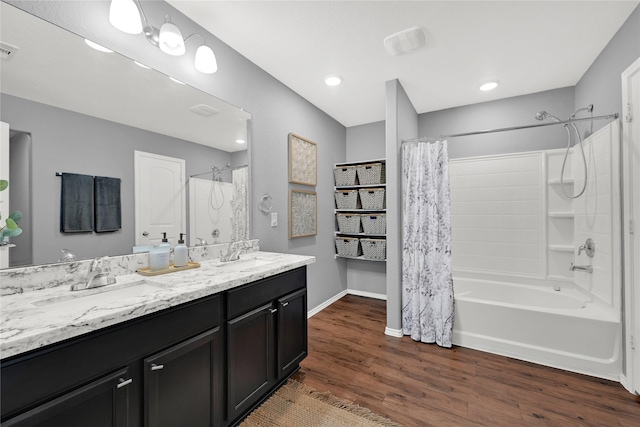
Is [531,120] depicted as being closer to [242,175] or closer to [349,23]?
[349,23]

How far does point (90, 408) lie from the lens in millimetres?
896

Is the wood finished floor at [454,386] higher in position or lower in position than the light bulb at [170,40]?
lower

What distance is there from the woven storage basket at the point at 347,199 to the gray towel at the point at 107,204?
2.68 metres

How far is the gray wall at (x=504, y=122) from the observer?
287cm

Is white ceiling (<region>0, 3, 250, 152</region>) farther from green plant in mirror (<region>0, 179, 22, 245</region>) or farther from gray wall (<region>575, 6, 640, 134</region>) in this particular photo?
gray wall (<region>575, 6, 640, 134</region>)

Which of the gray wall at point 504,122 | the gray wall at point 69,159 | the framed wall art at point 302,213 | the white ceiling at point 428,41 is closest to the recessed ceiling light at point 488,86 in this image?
the white ceiling at point 428,41

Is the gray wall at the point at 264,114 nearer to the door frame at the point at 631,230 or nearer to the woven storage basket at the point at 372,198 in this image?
the woven storage basket at the point at 372,198

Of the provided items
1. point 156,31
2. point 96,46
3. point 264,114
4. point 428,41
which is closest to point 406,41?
point 428,41

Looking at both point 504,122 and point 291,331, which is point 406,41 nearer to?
point 504,122

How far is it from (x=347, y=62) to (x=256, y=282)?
205cm

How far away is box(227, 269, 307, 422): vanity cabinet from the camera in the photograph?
1440mm

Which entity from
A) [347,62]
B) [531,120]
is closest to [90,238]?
[347,62]

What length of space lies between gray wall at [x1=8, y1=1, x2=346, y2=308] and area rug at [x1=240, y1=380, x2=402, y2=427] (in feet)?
3.94

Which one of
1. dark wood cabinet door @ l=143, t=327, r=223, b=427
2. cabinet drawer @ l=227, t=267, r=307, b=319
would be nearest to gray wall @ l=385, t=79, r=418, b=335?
cabinet drawer @ l=227, t=267, r=307, b=319
